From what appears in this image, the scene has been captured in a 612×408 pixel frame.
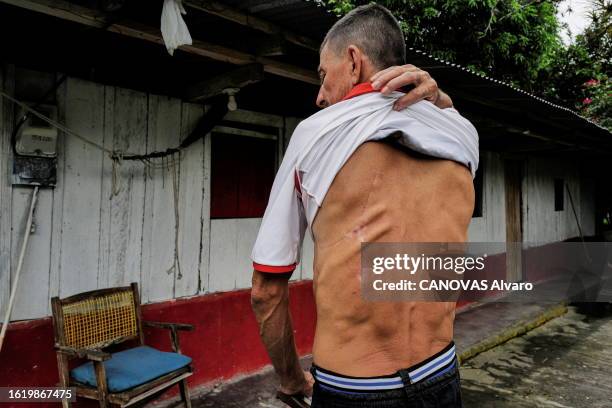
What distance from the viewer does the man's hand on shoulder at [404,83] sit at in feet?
4.06

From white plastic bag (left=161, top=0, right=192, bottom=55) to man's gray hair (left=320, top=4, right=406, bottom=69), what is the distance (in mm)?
1228

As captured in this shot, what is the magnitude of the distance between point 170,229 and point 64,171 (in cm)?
105

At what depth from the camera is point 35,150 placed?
327 cm

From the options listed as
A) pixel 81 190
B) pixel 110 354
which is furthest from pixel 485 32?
pixel 110 354

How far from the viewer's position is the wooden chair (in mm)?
2973

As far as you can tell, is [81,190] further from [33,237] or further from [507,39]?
[507,39]

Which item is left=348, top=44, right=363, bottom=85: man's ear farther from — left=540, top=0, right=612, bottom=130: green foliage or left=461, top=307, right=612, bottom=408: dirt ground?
left=540, top=0, right=612, bottom=130: green foliage

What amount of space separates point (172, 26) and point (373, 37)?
1.38m

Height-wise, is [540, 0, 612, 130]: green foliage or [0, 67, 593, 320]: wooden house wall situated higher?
[540, 0, 612, 130]: green foliage

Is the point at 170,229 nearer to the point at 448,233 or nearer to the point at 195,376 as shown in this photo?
the point at 195,376

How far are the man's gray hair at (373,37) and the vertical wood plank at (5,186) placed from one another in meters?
2.77

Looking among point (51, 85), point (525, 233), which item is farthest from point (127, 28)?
point (525, 233)

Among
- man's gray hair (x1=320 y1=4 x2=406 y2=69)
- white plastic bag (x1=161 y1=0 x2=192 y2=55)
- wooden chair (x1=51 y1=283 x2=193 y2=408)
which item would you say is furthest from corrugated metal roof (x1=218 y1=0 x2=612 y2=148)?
wooden chair (x1=51 y1=283 x2=193 y2=408)

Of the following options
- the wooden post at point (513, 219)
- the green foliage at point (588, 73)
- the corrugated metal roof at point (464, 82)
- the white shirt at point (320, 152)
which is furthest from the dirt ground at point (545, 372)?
the green foliage at point (588, 73)
